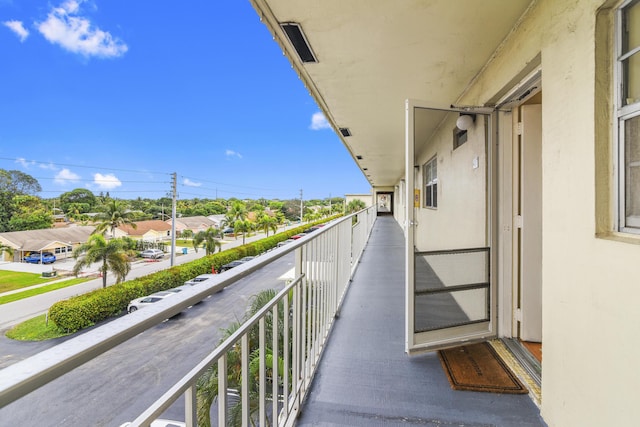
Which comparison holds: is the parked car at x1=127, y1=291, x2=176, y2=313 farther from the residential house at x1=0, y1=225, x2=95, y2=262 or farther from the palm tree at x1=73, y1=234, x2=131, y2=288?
the palm tree at x1=73, y1=234, x2=131, y2=288

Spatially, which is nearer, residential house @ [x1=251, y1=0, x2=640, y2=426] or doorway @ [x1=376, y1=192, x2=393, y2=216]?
residential house @ [x1=251, y1=0, x2=640, y2=426]

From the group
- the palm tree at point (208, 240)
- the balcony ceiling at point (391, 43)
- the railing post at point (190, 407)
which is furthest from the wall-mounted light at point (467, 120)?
the palm tree at point (208, 240)

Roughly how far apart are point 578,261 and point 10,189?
12994 mm

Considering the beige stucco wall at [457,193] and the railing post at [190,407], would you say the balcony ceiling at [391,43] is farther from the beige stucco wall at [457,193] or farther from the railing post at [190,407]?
the railing post at [190,407]

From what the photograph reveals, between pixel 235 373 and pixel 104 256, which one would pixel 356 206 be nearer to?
pixel 104 256

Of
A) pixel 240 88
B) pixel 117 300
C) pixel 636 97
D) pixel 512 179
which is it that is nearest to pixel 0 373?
pixel 636 97

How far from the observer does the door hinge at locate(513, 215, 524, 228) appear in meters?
2.31

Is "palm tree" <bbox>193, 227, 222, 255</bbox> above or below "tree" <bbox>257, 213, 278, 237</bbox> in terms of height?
below

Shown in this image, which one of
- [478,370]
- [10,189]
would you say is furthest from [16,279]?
[478,370]

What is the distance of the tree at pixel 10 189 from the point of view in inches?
243

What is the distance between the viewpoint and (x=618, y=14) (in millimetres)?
1200

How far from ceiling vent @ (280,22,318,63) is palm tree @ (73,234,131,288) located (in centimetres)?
1271

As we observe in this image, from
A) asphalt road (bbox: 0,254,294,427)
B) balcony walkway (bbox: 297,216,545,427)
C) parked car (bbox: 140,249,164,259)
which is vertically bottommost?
parked car (bbox: 140,249,164,259)

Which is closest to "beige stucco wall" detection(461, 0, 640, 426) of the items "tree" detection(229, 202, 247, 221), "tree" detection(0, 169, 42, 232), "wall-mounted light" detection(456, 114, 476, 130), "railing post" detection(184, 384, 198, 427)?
"wall-mounted light" detection(456, 114, 476, 130)
